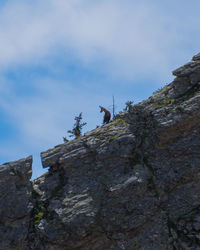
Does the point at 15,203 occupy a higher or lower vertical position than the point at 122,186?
higher

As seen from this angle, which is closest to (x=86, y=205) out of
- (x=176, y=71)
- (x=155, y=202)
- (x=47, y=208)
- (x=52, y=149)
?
(x=47, y=208)

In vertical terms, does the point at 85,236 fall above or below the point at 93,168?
below

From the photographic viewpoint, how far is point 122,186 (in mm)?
16375

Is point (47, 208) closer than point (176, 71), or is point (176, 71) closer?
point (47, 208)

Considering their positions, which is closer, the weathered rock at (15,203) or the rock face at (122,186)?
the rock face at (122,186)

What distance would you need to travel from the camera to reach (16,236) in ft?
54.4

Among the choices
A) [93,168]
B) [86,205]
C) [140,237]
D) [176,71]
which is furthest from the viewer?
[176,71]

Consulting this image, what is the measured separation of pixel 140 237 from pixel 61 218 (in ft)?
14.3

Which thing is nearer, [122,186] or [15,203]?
[122,186]

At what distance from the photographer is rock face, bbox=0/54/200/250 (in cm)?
1530

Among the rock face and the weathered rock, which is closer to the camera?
the rock face

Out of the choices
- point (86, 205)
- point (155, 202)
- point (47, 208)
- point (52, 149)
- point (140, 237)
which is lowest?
point (140, 237)

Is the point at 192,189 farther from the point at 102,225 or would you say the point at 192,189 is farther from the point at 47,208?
the point at 47,208

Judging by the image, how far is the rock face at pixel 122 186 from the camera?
15297 millimetres
